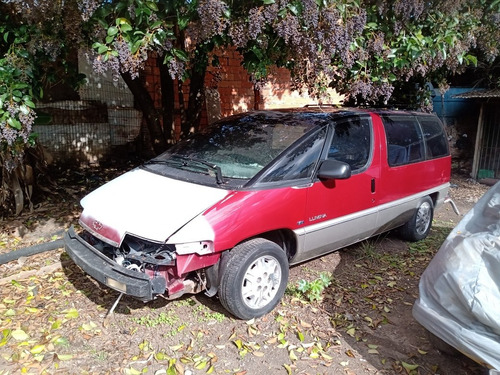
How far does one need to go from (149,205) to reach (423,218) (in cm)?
387

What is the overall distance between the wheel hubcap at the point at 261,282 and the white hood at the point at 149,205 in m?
0.69

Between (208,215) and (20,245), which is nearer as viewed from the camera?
(208,215)

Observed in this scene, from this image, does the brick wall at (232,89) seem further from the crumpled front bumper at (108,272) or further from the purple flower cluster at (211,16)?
the crumpled front bumper at (108,272)

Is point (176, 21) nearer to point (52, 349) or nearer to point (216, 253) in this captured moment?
point (216, 253)

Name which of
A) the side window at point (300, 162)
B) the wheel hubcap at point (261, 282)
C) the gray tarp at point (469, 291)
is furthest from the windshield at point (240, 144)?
the gray tarp at point (469, 291)

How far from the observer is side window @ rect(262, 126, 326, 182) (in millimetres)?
3620

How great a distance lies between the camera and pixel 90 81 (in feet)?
27.3

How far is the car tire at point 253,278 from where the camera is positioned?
324 cm

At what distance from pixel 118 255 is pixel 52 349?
857 millimetres

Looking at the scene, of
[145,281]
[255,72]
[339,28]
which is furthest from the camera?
[255,72]

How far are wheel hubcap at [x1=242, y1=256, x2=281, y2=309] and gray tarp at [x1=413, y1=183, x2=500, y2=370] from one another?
1.22 m

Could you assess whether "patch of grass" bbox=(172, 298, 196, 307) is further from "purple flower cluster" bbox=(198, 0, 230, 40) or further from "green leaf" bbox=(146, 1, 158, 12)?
"green leaf" bbox=(146, 1, 158, 12)

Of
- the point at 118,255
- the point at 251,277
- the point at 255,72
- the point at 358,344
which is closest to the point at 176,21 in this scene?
the point at 255,72

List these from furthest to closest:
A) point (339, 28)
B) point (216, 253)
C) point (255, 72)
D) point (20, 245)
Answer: point (20, 245), point (255, 72), point (339, 28), point (216, 253)
